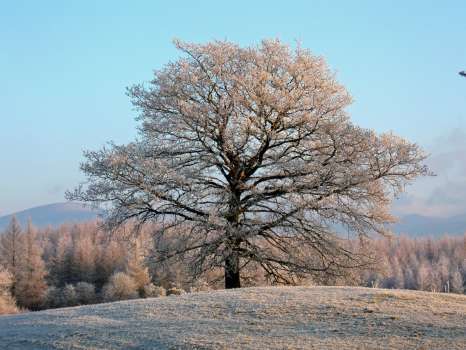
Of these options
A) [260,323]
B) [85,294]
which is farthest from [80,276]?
[260,323]

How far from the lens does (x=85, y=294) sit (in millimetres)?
70000

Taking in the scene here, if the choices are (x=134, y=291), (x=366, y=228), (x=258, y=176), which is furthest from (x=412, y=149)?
(x=134, y=291)

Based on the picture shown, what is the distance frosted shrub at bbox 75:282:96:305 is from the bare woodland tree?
47.6 meters

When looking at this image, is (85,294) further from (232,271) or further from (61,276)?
(232,271)

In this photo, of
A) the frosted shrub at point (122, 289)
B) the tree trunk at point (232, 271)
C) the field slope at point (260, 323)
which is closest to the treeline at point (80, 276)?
the frosted shrub at point (122, 289)

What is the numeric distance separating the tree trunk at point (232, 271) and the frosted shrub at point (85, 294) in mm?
47921

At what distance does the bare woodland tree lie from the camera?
22.7m

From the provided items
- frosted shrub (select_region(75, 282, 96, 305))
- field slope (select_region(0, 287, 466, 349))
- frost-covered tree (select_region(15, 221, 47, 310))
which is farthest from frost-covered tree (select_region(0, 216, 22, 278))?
field slope (select_region(0, 287, 466, 349))

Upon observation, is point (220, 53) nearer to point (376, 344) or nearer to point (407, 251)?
point (376, 344)

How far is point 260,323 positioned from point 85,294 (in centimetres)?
5974

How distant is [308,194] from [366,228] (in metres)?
2.46

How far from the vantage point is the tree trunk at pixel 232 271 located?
2284 cm

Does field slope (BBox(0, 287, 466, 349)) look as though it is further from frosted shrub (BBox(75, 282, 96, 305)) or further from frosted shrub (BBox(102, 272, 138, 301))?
frosted shrub (BBox(75, 282, 96, 305))

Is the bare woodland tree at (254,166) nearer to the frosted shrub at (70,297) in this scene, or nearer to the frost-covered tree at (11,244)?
the frosted shrub at (70,297)
